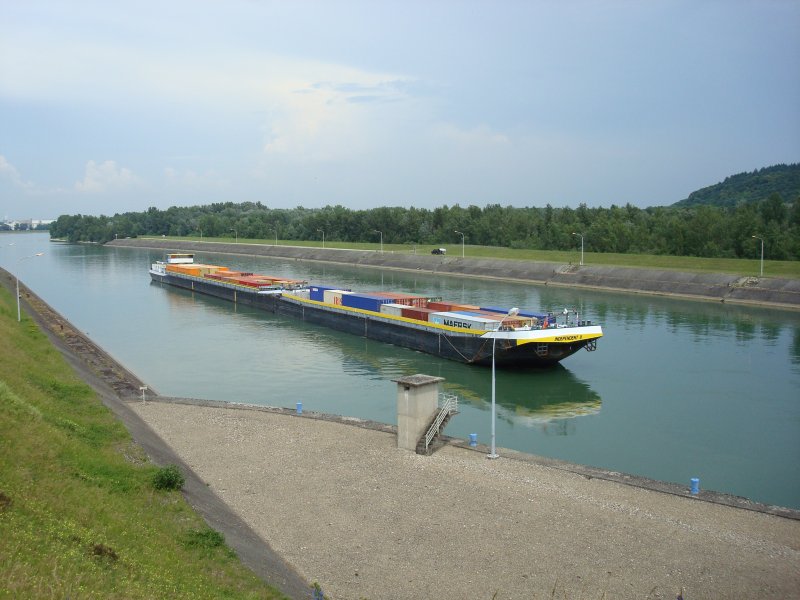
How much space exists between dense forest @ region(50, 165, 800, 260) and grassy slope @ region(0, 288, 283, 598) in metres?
73.2

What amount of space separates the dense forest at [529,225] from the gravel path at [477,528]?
6672 centimetres

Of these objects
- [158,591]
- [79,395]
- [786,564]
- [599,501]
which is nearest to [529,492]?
[599,501]

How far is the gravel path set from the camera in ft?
37.0

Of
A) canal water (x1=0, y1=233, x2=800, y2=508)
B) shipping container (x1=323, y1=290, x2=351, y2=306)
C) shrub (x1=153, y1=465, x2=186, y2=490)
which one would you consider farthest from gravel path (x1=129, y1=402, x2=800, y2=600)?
shipping container (x1=323, y1=290, x2=351, y2=306)

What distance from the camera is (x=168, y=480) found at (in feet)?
45.3

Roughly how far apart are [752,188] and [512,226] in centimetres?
8276

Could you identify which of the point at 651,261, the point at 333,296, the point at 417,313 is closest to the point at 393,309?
the point at 417,313

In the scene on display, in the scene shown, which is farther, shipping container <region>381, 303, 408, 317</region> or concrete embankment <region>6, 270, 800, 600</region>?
shipping container <region>381, 303, 408, 317</region>

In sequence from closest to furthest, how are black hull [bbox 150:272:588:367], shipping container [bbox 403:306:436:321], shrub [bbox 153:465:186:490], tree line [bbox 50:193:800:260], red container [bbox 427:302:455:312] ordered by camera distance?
shrub [bbox 153:465:186:490] → black hull [bbox 150:272:588:367] → shipping container [bbox 403:306:436:321] → red container [bbox 427:302:455:312] → tree line [bbox 50:193:800:260]

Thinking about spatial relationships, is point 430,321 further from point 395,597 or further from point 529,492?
point 395,597

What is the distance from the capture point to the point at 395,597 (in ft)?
35.6

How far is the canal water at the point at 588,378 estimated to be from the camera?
21.3 metres

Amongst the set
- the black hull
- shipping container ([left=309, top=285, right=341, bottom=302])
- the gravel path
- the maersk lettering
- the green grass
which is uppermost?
the green grass

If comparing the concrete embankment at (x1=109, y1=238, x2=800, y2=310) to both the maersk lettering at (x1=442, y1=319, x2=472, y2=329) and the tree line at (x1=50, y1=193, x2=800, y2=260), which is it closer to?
the tree line at (x1=50, y1=193, x2=800, y2=260)
